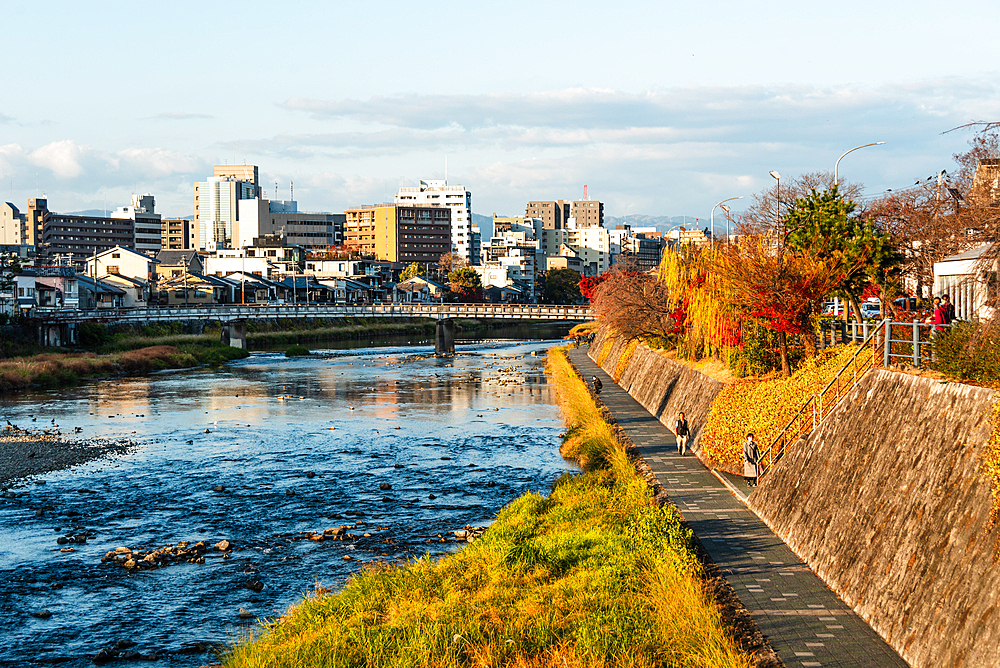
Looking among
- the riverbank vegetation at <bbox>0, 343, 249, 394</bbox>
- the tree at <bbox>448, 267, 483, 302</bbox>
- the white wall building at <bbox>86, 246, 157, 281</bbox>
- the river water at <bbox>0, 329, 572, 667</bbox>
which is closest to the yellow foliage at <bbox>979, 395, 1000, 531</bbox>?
the river water at <bbox>0, 329, 572, 667</bbox>

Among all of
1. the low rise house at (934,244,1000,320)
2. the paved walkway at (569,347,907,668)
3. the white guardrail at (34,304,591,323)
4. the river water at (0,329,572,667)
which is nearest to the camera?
the paved walkway at (569,347,907,668)

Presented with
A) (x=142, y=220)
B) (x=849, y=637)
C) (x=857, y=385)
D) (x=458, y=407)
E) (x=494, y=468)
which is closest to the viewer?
(x=849, y=637)

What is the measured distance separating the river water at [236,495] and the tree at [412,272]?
98540 mm

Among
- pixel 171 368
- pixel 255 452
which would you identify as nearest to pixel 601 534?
pixel 255 452

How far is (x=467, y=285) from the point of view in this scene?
145 meters

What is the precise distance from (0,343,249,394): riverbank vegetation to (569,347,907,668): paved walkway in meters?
47.6

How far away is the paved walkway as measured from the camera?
458 inches

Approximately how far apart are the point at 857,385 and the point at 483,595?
347 inches

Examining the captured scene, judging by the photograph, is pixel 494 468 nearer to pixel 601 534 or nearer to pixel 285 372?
pixel 601 534

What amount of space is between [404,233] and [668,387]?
150590 millimetres

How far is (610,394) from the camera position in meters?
45.3

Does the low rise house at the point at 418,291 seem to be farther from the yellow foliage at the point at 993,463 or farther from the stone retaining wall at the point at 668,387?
the yellow foliage at the point at 993,463

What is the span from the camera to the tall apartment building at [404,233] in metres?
182

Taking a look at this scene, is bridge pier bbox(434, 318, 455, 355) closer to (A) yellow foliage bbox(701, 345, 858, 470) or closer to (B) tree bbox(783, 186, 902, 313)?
(B) tree bbox(783, 186, 902, 313)
